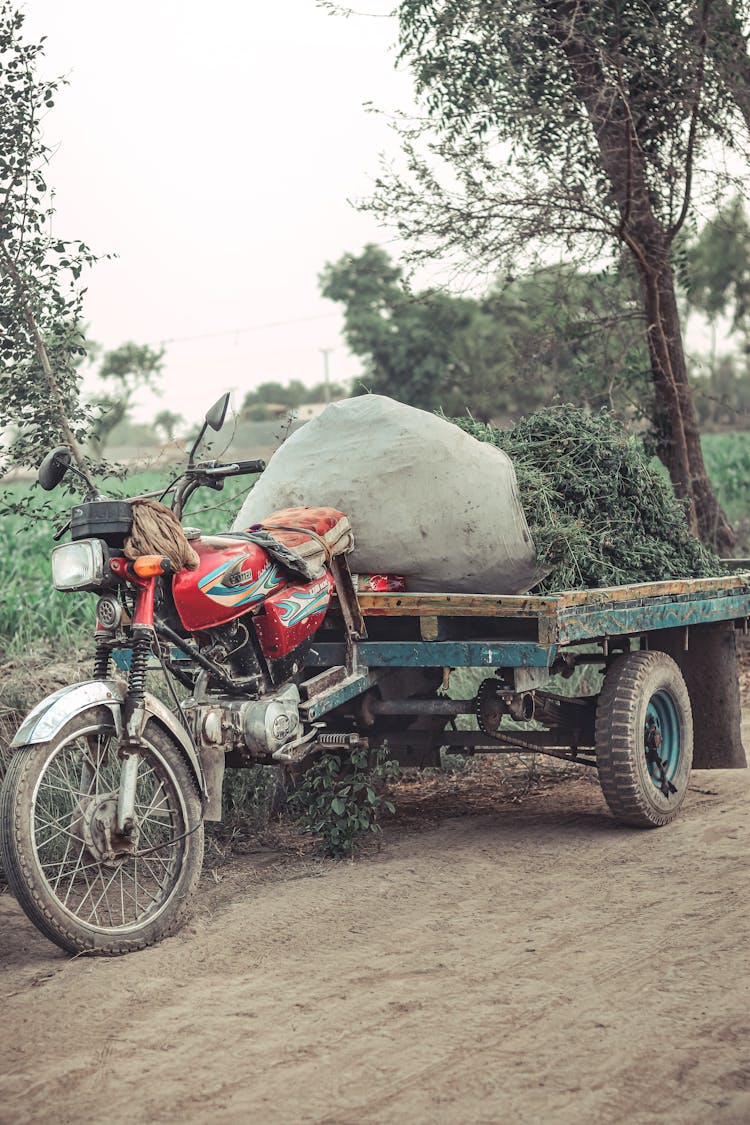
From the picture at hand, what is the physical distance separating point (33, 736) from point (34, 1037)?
0.95 meters

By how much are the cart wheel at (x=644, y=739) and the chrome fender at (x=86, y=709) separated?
6.62 feet

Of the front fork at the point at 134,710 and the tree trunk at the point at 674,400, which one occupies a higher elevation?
the tree trunk at the point at 674,400

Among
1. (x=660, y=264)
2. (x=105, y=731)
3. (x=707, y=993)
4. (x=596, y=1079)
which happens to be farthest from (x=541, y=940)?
(x=660, y=264)

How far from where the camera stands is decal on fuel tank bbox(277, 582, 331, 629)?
488 cm

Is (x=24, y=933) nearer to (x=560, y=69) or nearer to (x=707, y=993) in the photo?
(x=707, y=993)

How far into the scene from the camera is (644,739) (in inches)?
233

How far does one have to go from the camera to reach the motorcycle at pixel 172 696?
13.7ft

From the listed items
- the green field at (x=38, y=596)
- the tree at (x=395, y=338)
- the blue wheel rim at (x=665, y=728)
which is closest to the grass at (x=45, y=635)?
the green field at (x=38, y=596)

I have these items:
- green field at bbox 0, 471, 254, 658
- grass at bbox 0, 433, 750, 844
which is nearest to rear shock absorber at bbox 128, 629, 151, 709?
grass at bbox 0, 433, 750, 844

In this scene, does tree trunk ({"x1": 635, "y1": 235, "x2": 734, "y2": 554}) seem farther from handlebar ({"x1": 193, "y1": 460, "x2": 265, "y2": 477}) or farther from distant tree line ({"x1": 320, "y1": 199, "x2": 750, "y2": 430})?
handlebar ({"x1": 193, "y1": 460, "x2": 265, "y2": 477})

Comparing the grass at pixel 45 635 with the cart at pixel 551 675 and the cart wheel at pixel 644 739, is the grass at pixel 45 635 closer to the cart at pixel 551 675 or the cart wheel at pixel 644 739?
the cart at pixel 551 675

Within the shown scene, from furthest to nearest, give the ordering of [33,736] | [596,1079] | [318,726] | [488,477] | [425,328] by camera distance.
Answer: [425,328], [488,477], [318,726], [33,736], [596,1079]

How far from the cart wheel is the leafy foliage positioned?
3.20 ft

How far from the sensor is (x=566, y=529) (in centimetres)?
584
